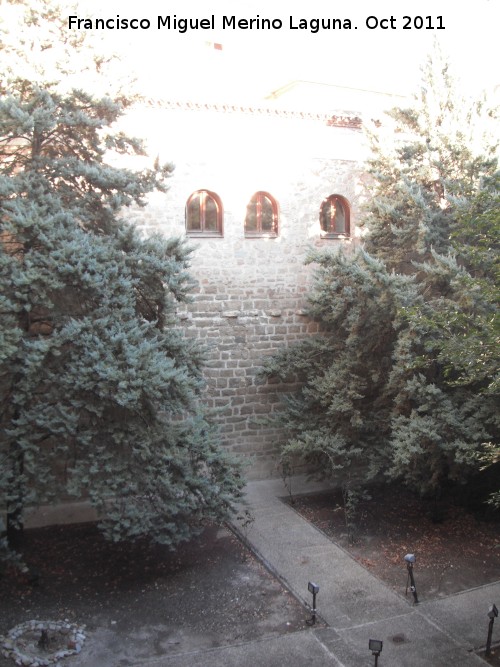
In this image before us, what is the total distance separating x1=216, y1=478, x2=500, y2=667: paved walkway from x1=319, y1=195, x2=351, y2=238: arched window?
19.2ft

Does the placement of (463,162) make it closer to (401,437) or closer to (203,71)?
(401,437)

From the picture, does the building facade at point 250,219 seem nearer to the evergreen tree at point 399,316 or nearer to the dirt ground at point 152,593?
the evergreen tree at point 399,316

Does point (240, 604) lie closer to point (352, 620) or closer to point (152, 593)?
point (152, 593)

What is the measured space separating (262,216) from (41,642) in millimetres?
7801

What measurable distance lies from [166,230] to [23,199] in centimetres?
354

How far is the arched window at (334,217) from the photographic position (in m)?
11.7

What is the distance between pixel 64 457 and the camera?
7332mm

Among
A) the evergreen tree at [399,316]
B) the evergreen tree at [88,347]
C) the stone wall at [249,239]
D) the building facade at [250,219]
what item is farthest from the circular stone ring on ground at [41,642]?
the stone wall at [249,239]

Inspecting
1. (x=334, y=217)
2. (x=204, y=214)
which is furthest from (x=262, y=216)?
(x=334, y=217)

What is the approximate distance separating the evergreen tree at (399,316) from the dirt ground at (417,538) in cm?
73

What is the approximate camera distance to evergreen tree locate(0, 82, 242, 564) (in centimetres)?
686

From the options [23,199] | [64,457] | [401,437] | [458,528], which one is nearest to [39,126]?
[23,199]

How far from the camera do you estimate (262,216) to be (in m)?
11.2

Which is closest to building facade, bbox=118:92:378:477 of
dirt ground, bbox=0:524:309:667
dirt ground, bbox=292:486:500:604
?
dirt ground, bbox=292:486:500:604
